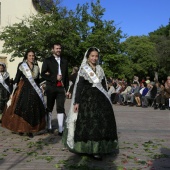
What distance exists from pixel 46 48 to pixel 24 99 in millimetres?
20245

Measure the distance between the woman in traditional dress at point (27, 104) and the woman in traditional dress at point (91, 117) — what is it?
1.87 m

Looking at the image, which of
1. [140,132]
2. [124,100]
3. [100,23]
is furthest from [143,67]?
[140,132]

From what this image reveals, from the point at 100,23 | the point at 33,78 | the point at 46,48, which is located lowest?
the point at 33,78

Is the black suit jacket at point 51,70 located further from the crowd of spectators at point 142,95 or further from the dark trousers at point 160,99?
the dark trousers at point 160,99

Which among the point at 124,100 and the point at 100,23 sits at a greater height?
the point at 100,23

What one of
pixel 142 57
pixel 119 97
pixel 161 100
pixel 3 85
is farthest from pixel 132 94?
pixel 142 57

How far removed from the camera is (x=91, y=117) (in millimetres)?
5383

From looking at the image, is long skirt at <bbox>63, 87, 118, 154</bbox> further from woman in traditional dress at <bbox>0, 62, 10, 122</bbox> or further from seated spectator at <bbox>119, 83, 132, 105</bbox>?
seated spectator at <bbox>119, 83, 132, 105</bbox>

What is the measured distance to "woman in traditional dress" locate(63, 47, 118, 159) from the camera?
17.4 ft

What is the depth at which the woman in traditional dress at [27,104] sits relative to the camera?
737cm

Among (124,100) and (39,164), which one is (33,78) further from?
(124,100)

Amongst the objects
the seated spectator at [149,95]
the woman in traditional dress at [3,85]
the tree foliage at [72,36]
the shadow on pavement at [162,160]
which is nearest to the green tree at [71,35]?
the tree foliage at [72,36]

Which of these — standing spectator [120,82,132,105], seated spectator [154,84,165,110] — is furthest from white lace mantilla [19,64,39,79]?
standing spectator [120,82,132,105]

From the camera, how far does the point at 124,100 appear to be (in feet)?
62.0
